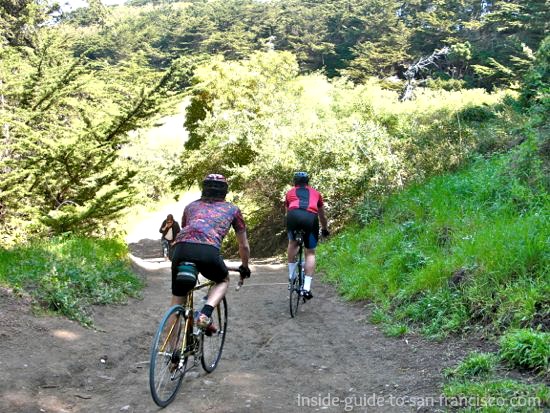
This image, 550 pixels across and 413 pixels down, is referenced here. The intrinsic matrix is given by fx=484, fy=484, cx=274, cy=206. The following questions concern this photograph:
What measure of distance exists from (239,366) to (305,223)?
8.54 ft

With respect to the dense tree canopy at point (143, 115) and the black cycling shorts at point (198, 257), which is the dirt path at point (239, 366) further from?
the dense tree canopy at point (143, 115)

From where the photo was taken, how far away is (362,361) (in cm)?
507

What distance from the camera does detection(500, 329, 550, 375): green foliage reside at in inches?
152

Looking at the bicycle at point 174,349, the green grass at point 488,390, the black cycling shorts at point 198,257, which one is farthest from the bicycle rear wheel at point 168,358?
the green grass at point 488,390

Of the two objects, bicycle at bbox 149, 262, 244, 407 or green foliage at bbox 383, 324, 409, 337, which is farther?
green foliage at bbox 383, 324, 409, 337

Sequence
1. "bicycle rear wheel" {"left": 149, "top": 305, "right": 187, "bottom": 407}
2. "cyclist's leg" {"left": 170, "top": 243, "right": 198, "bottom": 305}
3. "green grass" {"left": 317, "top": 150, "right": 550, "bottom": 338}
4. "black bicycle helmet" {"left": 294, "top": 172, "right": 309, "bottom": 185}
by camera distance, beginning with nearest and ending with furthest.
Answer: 1. "bicycle rear wheel" {"left": 149, "top": 305, "right": 187, "bottom": 407}
2. "cyclist's leg" {"left": 170, "top": 243, "right": 198, "bottom": 305}
3. "green grass" {"left": 317, "top": 150, "right": 550, "bottom": 338}
4. "black bicycle helmet" {"left": 294, "top": 172, "right": 309, "bottom": 185}

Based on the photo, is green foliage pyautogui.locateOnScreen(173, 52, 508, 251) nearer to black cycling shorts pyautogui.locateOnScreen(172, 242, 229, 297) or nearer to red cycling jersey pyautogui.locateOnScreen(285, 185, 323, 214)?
red cycling jersey pyautogui.locateOnScreen(285, 185, 323, 214)

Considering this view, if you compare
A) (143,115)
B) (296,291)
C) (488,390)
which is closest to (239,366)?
(296,291)

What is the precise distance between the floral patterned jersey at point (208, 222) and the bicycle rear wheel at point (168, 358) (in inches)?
24.7

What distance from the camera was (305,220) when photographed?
713 centimetres

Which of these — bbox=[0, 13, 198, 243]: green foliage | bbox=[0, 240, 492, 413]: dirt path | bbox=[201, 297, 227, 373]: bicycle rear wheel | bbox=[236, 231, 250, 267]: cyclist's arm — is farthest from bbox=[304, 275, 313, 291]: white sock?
bbox=[0, 13, 198, 243]: green foliage

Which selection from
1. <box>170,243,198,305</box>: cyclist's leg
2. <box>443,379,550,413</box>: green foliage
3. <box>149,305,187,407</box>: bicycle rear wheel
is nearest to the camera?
<box>443,379,550,413</box>: green foliage

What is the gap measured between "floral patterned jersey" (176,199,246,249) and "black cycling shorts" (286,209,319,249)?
8.23 ft

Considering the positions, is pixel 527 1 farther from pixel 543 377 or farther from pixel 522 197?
pixel 543 377
